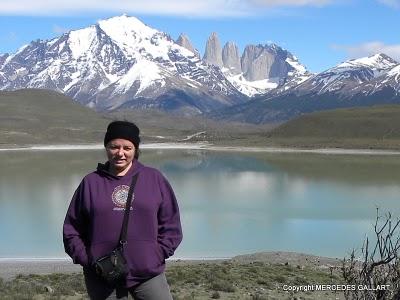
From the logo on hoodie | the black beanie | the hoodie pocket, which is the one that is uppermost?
the black beanie

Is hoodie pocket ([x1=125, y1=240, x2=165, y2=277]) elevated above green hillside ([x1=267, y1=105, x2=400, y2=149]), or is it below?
below

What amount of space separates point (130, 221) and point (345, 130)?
484 ft

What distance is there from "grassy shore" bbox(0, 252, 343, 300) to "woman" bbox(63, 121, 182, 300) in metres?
5.36

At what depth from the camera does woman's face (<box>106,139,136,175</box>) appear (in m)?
4.81

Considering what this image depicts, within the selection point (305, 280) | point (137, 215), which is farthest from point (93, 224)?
point (305, 280)

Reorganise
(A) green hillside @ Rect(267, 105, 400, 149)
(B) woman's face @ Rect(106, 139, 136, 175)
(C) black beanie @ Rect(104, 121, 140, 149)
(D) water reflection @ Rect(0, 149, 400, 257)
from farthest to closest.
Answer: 1. (A) green hillside @ Rect(267, 105, 400, 149)
2. (D) water reflection @ Rect(0, 149, 400, 257)
3. (C) black beanie @ Rect(104, 121, 140, 149)
4. (B) woman's face @ Rect(106, 139, 136, 175)

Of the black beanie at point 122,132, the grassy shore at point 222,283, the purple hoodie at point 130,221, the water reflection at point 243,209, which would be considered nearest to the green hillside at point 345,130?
the water reflection at point 243,209

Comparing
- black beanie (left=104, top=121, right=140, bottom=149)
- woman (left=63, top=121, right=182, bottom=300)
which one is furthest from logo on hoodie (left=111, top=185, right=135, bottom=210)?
black beanie (left=104, top=121, right=140, bottom=149)

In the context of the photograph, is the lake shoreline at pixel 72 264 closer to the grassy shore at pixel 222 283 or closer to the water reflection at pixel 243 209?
the grassy shore at pixel 222 283

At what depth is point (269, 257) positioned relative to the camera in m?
18.7

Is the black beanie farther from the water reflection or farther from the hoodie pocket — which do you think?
the water reflection

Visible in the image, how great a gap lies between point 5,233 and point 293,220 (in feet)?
46.2

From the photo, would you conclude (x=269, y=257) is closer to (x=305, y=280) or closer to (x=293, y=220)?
(x=305, y=280)

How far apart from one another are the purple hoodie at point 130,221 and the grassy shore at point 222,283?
17.6 ft
